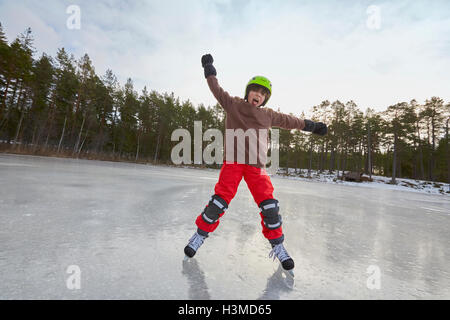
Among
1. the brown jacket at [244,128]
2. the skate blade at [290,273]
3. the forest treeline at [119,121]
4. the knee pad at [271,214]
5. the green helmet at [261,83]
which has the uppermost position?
the forest treeline at [119,121]

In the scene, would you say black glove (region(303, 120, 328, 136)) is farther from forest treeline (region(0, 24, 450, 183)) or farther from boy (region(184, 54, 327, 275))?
forest treeline (region(0, 24, 450, 183))

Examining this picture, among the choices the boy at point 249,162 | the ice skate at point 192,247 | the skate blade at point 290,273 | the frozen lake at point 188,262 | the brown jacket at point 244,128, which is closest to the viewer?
the frozen lake at point 188,262

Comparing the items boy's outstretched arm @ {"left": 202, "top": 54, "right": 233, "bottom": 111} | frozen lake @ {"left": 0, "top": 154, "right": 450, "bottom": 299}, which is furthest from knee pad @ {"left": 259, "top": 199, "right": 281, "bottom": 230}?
boy's outstretched arm @ {"left": 202, "top": 54, "right": 233, "bottom": 111}

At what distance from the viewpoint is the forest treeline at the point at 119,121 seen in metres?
23.9

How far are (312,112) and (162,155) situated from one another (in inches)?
1152

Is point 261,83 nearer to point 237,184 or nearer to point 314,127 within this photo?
point 314,127

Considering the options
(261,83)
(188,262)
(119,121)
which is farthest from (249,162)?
(119,121)

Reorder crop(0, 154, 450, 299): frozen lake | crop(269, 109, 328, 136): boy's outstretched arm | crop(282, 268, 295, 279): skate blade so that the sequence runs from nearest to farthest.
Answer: crop(0, 154, 450, 299): frozen lake < crop(282, 268, 295, 279): skate blade < crop(269, 109, 328, 136): boy's outstretched arm

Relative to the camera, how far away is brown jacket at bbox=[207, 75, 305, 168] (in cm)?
170

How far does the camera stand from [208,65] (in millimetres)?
1901

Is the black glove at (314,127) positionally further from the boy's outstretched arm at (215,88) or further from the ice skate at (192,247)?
the ice skate at (192,247)

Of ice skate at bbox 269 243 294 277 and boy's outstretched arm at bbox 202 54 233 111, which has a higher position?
boy's outstretched arm at bbox 202 54 233 111

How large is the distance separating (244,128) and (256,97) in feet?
1.05

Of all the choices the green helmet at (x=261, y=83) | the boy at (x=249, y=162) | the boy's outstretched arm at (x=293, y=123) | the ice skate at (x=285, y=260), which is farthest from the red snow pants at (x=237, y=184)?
the green helmet at (x=261, y=83)
